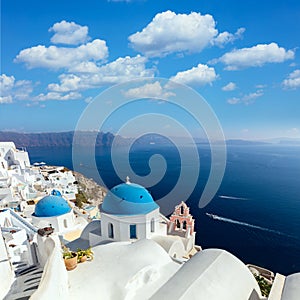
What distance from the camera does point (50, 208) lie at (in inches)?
880

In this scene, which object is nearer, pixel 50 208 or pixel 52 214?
pixel 52 214

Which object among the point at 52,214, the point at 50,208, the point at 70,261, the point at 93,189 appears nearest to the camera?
the point at 70,261

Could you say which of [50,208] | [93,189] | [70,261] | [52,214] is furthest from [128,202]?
[93,189]

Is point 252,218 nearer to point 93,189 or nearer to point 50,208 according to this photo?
point 93,189

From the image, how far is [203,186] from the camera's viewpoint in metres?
71.7

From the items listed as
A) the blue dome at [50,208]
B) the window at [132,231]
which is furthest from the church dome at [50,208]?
the window at [132,231]

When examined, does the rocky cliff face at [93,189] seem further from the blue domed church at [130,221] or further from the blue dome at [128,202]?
the blue dome at [128,202]

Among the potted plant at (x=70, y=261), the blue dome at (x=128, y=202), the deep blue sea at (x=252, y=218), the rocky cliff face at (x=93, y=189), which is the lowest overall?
the deep blue sea at (x=252, y=218)

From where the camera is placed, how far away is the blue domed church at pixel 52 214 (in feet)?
72.3

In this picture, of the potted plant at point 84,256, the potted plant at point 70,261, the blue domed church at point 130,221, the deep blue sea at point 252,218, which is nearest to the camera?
the potted plant at point 70,261

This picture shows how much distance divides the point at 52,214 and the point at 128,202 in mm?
10292

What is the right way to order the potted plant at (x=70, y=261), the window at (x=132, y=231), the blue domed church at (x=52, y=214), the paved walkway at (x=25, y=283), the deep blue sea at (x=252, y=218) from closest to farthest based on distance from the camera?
the paved walkway at (x=25, y=283), the potted plant at (x=70, y=261), the window at (x=132, y=231), the blue domed church at (x=52, y=214), the deep blue sea at (x=252, y=218)

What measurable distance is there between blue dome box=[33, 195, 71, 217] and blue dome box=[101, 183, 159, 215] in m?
8.40

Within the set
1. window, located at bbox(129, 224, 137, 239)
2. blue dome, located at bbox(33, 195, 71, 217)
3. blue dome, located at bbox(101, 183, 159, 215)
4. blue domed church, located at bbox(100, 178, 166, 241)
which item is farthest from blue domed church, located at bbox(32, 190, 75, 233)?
window, located at bbox(129, 224, 137, 239)
